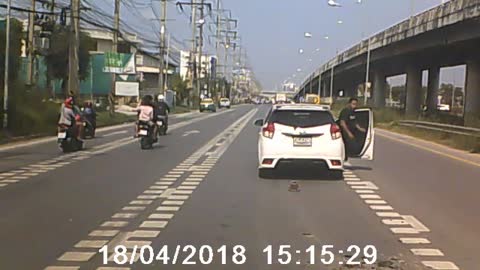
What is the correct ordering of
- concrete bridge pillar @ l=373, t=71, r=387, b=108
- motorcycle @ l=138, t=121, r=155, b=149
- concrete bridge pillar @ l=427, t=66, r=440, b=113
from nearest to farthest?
motorcycle @ l=138, t=121, r=155, b=149 → concrete bridge pillar @ l=427, t=66, r=440, b=113 → concrete bridge pillar @ l=373, t=71, r=387, b=108

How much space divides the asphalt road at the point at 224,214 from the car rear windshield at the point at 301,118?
1224 mm

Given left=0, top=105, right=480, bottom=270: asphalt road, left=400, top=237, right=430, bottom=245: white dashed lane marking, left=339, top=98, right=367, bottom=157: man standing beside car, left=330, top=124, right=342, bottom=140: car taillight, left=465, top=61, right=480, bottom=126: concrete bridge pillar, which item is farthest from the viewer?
left=465, top=61, right=480, bottom=126: concrete bridge pillar

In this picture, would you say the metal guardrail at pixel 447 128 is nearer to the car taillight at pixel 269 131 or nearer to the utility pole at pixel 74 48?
the car taillight at pixel 269 131

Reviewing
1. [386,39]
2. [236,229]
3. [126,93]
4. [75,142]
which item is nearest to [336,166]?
[236,229]

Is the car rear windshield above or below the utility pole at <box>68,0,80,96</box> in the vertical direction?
below

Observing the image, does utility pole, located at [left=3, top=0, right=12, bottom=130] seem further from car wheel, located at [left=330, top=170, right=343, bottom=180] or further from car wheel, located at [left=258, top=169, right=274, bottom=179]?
car wheel, located at [left=330, top=170, right=343, bottom=180]

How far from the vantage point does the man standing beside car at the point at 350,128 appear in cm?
1938

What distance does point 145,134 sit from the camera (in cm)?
2525

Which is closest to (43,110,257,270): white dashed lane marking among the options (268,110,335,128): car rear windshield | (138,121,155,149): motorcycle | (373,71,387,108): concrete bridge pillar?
(268,110,335,128): car rear windshield

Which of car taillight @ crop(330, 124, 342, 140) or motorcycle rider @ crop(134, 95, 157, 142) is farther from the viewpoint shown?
motorcycle rider @ crop(134, 95, 157, 142)

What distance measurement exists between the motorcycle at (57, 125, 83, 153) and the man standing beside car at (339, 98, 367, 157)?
867cm

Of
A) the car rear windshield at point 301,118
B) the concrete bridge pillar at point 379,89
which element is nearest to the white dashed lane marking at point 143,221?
the car rear windshield at point 301,118

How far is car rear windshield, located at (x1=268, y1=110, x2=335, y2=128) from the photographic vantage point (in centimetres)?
1683

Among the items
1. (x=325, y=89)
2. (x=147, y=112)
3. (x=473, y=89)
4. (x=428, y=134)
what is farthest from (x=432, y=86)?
(x=325, y=89)
